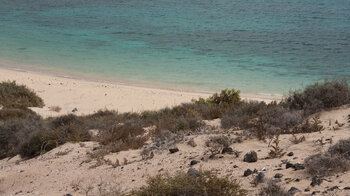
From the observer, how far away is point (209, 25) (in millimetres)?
36625

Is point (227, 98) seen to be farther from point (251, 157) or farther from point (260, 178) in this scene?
point (260, 178)

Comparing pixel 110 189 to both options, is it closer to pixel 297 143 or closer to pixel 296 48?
pixel 297 143

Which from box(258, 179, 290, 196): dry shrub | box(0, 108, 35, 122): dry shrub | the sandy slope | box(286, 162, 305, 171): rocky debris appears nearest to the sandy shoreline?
box(0, 108, 35, 122): dry shrub

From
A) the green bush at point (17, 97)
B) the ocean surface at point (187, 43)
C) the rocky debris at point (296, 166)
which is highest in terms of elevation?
the ocean surface at point (187, 43)

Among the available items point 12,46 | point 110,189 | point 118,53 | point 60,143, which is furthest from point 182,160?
point 12,46

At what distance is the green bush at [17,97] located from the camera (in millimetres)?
13292

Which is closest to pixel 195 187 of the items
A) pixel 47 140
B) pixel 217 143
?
pixel 217 143

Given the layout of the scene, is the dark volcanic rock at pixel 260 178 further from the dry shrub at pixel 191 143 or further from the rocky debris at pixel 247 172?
the dry shrub at pixel 191 143

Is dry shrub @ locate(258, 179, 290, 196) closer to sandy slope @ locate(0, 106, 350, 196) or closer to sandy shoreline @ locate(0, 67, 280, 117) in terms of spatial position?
sandy slope @ locate(0, 106, 350, 196)

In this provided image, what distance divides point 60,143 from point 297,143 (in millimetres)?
4836

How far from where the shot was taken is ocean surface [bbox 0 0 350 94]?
21.6 meters

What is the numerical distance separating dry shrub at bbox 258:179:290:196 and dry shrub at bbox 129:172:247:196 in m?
0.24

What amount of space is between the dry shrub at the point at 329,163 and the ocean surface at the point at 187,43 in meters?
8.76

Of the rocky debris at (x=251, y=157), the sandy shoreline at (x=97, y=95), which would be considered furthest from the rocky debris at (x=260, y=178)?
the sandy shoreline at (x=97, y=95)
